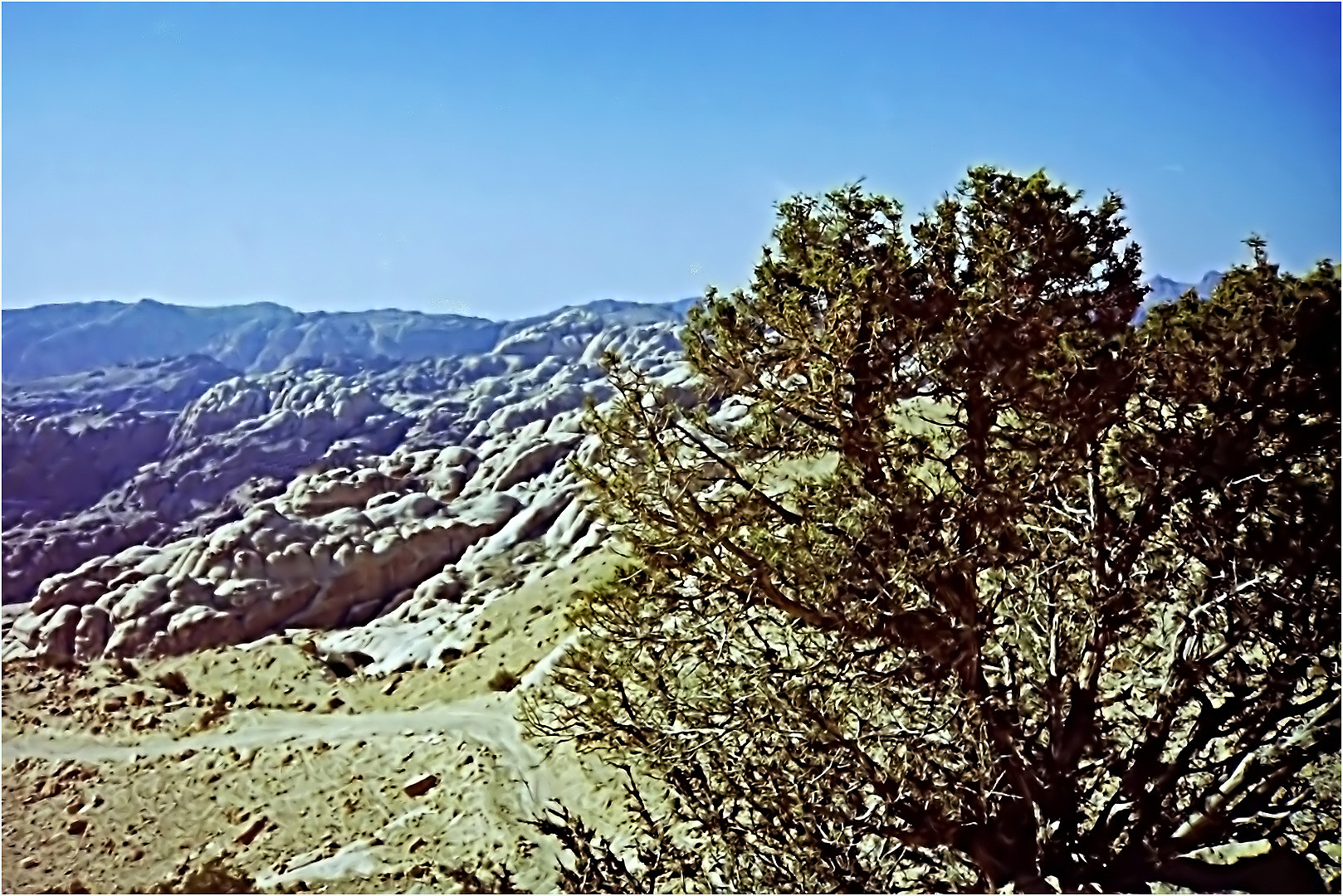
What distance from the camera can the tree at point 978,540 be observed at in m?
2.94

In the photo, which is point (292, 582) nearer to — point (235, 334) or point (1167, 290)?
point (235, 334)

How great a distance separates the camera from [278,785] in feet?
21.2

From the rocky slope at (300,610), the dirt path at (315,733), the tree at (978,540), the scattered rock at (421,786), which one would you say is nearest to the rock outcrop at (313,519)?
the rocky slope at (300,610)

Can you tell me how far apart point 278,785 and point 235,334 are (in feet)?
49.2

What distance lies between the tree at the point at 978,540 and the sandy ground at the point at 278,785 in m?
1.86

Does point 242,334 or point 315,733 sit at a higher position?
point 242,334

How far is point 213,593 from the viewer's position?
1480 cm

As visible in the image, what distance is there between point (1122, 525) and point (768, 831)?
151cm

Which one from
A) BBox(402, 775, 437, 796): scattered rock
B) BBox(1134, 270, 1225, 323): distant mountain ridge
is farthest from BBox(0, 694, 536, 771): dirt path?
BBox(1134, 270, 1225, 323): distant mountain ridge

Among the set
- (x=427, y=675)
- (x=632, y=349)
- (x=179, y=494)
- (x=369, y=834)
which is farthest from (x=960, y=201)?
(x=179, y=494)

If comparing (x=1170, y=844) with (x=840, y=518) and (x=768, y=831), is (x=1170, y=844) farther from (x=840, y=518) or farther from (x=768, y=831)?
(x=840, y=518)

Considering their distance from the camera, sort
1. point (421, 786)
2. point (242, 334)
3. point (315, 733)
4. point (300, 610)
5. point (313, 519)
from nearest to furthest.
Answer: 1. point (421, 786)
2. point (315, 733)
3. point (300, 610)
4. point (313, 519)
5. point (242, 334)

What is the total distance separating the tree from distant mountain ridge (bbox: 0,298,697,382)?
23.0 ft

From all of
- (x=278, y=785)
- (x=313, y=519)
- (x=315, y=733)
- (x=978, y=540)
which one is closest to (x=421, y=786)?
(x=278, y=785)
